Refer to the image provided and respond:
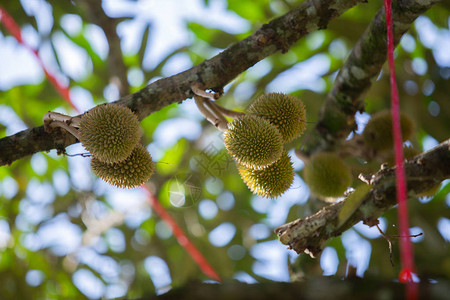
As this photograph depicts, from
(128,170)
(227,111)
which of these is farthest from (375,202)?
(128,170)

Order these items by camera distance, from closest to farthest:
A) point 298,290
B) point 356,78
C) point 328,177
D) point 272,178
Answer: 1. point 298,290
2. point 272,178
3. point 328,177
4. point 356,78

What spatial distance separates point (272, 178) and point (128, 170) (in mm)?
583

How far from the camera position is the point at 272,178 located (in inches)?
62.5

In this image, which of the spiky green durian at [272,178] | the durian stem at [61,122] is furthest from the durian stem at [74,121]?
the spiky green durian at [272,178]

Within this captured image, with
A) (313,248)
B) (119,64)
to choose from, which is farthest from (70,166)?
(313,248)

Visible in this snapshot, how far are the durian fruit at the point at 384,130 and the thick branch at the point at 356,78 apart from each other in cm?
12

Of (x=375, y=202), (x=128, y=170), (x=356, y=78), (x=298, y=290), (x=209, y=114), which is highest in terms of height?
(x=356, y=78)

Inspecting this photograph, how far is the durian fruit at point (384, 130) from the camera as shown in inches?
81.0

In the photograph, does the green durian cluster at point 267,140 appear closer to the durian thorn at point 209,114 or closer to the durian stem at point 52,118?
the durian thorn at point 209,114

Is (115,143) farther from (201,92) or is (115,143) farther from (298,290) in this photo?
(298,290)

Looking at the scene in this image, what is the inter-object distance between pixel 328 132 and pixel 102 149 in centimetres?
138

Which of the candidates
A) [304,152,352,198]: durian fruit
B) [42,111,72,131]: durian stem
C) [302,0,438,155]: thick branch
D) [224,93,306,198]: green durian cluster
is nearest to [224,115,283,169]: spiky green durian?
[224,93,306,198]: green durian cluster

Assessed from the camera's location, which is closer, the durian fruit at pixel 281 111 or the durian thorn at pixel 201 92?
the durian thorn at pixel 201 92

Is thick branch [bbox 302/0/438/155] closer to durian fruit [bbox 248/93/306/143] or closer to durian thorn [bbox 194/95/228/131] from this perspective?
durian fruit [bbox 248/93/306/143]
